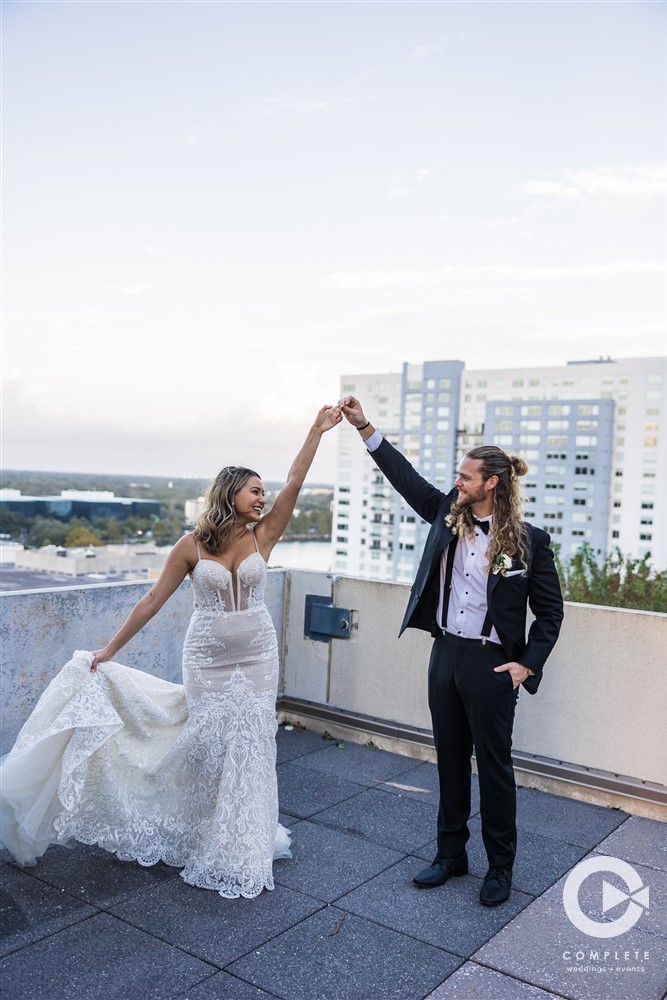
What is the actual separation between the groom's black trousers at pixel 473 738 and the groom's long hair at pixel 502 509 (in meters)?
0.44

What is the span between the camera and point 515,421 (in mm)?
97250

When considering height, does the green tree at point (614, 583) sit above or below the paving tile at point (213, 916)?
above

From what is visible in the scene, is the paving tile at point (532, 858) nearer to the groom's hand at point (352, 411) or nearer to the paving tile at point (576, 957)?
the paving tile at point (576, 957)

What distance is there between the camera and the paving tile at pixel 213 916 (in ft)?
11.0

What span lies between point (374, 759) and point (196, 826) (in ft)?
6.41

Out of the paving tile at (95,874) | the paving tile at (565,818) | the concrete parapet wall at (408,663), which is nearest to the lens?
the paving tile at (95,874)

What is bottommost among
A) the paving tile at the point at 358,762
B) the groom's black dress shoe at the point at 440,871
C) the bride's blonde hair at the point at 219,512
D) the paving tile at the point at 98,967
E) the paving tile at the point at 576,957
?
the paving tile at the point at 358,762

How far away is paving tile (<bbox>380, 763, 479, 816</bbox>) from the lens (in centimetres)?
508

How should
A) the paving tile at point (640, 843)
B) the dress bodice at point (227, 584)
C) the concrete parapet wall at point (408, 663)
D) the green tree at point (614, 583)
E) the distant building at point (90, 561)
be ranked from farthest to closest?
the green tree at point (614, 583) < the distant building at point (90, 561) < the concrete parapet wall at point (408, 663) < the paving tile at point (640, 843) < the dress bodice at point (227, 584)

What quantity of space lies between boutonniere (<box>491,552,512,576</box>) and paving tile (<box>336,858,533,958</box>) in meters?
1.45

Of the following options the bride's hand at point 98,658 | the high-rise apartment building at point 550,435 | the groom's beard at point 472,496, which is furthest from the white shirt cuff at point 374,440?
the high-rise apartment building at point 550,435

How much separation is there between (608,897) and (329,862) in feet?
4.19

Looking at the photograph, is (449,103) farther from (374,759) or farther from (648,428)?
(648,428)

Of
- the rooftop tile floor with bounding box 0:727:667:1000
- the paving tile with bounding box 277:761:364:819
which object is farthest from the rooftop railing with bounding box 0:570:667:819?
the paving tile with bounding box 277:761:364:819
